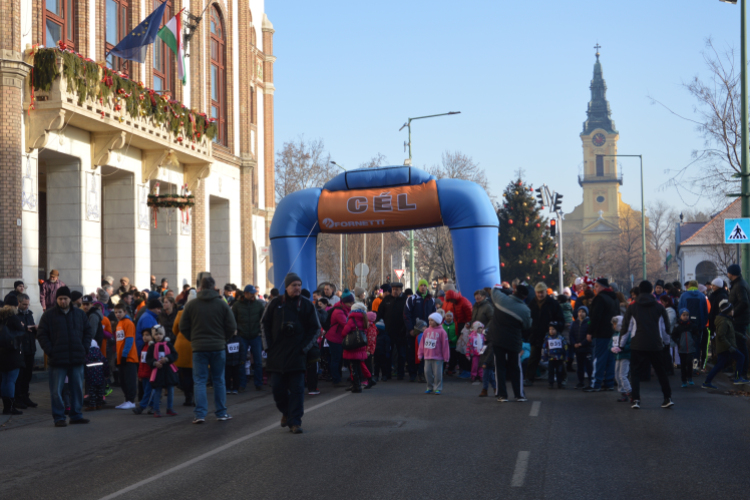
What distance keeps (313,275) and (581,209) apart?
152 meters

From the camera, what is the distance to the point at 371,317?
16031mm

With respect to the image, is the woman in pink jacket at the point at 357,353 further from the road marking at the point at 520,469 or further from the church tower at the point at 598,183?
the church tower at the point at 598,183

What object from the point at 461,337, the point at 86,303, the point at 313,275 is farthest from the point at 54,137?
the point at 461,337

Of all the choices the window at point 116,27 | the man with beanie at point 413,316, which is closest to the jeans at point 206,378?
the man with beanie at point 413,316

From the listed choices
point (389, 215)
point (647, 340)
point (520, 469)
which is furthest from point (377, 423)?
point (389, 215)

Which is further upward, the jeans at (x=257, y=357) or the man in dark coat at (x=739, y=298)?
the man in dark coat at (x=739, y=298)

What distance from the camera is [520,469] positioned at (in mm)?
7715

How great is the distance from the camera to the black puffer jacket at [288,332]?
10.1 metres

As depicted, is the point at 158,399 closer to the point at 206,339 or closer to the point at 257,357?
the point at 206,339

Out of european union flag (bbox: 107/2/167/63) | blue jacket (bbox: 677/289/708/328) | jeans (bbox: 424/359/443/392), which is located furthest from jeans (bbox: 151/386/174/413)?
european union flag (bbox: 107/2/167/63)

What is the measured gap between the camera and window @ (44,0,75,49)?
2086cm

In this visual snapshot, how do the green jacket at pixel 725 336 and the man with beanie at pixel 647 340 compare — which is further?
the green jacket at pixel 725 336

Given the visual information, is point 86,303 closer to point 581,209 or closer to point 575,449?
point 575,449

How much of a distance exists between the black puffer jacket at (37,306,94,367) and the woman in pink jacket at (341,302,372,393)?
4532mm
